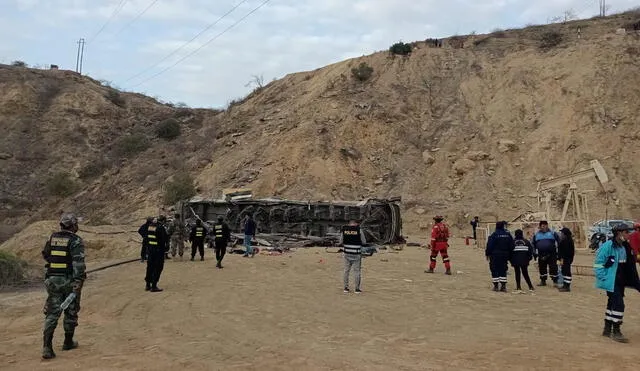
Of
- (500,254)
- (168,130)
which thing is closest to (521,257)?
(500,254)

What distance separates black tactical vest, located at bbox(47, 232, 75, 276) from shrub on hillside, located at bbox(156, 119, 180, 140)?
4446 centimetres

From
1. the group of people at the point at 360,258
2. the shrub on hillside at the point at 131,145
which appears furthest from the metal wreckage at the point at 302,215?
the shrub on hillside at the point at 131,145

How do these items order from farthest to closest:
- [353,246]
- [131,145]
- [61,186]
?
[131,145] → [61,186] → [353,246]

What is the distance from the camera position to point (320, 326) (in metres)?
8.78

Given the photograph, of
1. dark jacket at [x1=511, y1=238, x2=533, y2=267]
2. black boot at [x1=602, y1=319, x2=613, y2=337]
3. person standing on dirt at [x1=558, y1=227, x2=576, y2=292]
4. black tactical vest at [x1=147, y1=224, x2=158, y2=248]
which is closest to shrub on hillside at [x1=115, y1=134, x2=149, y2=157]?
black tactical vest at [x1=147, y1=224, x2=158, y2=248]

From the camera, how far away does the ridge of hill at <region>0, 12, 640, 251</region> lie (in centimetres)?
3453

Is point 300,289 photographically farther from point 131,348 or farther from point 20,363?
point 20,363

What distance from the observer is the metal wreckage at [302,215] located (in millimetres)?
25844

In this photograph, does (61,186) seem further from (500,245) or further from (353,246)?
(500,245)

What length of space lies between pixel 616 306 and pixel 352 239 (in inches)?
218

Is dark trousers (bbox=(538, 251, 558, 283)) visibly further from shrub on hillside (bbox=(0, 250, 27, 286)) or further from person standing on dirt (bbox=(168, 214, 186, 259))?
shrub on hillside (bbox=(0, 250, 27, 286))

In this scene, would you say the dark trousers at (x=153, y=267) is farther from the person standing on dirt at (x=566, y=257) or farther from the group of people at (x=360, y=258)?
the person standing on dirt at (x=566, y=257)

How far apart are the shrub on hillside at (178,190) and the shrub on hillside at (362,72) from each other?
1596cm

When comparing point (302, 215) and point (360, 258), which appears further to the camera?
point (302, 215)
